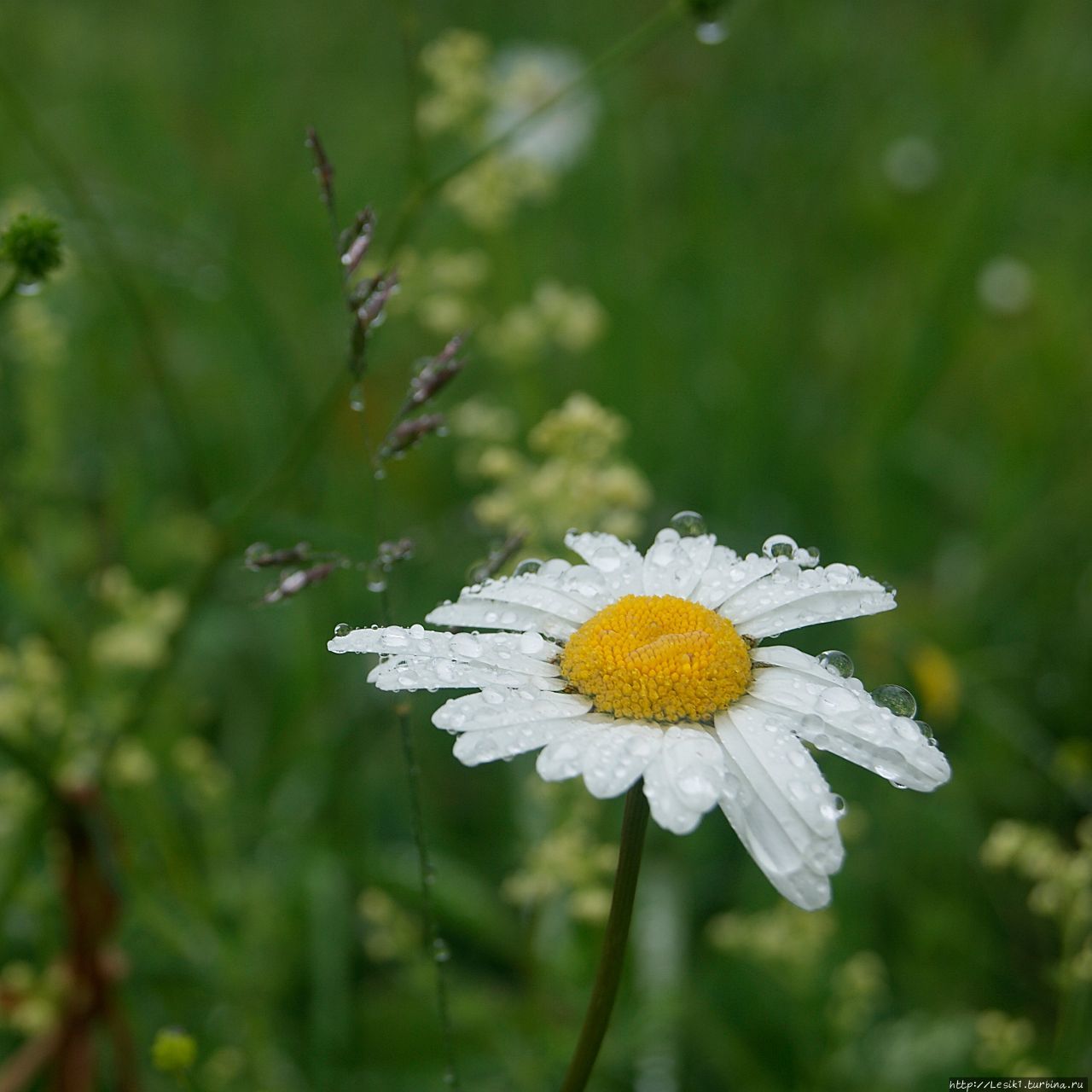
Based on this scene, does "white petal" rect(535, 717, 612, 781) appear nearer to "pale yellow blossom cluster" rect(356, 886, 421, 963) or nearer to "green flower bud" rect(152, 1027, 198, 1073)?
"green flower bud" rect(152, 1027, 198, 1073)

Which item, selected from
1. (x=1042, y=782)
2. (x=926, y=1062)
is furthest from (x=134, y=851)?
(x=1042, y=782)

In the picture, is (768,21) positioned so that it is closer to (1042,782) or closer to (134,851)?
(1042,782)

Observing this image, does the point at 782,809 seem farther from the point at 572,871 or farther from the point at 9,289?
the point at 9,289

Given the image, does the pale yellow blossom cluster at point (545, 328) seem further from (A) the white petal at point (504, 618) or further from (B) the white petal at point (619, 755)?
(B) the white petal at point (619, 755)

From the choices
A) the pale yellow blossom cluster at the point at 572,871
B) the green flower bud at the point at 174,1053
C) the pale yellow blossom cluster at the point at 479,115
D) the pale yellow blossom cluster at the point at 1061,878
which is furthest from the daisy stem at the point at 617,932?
the pale yellow blossom cluster at the point at 479,115

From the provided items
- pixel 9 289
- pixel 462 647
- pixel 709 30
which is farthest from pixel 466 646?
pixel 709 30

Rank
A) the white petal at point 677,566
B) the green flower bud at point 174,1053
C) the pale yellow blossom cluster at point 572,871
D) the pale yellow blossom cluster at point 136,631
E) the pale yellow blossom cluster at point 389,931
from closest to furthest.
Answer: the green flower bud at point 174,1053 < the white petal at point 677,566 < the pale yellow blossom cluster at point 572,871 < the pale yellow blossom cluster at point 389,931 < the pale yellow blossom cluster at point 136,631
